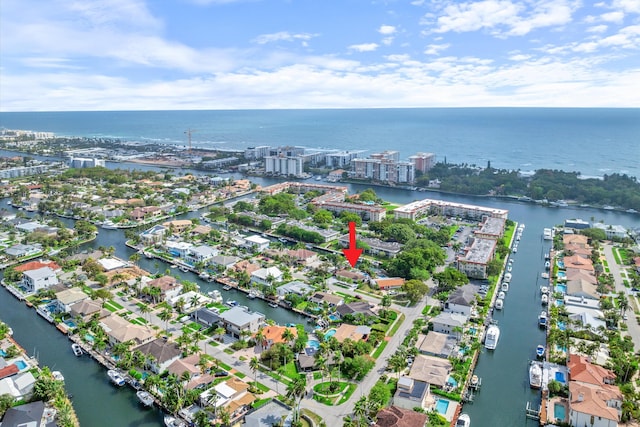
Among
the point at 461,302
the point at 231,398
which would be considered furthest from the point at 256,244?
the point at 231,398

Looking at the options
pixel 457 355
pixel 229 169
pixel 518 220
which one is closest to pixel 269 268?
pixel 457 355

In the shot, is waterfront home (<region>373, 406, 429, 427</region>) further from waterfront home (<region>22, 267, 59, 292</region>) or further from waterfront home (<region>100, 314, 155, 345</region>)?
waterfront home (<region>22, 267, 59, 292</region>)

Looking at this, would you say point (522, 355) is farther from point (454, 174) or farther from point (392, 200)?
point (454, 174)

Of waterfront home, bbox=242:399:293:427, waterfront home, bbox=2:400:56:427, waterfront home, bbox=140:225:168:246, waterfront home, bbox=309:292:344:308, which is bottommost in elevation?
waterfront home, bbox=242:399:293:427

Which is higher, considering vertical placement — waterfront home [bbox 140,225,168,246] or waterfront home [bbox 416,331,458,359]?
waterfront home [bbox 140,225,168,246]

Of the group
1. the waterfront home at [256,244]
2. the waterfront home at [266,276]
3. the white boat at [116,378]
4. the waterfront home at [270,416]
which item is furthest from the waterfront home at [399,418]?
the waterfront home at [256,244]

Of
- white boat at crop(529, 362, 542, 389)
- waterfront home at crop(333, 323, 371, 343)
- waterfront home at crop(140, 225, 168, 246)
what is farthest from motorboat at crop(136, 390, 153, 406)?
waterfront home at crop(140, 225, 168, 246)

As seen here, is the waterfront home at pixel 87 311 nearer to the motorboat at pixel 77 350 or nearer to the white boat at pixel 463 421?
the motorboat at pixel 77 350

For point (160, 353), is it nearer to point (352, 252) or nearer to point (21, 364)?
point (21, 364)
